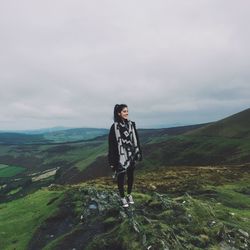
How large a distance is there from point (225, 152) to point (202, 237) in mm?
126119

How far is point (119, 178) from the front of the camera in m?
21.3

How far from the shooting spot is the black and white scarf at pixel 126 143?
20.8 metres

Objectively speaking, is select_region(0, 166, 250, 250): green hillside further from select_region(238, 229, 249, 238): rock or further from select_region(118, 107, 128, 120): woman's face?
select_region(118, 107, 128, 120): woman's face

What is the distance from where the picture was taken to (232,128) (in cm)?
17125

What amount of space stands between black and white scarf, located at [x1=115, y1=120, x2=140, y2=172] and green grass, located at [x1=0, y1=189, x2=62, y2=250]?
29.6 feet

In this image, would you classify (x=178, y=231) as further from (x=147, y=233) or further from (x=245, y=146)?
(x=245, y=146)

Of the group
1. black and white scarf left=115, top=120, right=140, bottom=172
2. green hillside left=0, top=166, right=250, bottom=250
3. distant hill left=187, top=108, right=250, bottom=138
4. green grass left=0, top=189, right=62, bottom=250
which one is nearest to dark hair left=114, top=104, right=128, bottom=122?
black and white scarf left=115, top=120, right=140, bottom=172

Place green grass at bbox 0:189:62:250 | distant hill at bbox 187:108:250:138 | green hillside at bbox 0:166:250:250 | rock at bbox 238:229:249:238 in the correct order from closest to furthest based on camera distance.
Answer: green hillside at bbox 0:166:250:250
rock at bbox 238:229:249:238
green grass at bbox 0:189:62:250
distant hill at bbox 187:108:250:138

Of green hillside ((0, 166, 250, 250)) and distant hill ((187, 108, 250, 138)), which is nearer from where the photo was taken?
green hillside ((0, 166, 250, 250))

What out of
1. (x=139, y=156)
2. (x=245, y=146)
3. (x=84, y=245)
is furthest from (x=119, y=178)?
(x=245, y=146)

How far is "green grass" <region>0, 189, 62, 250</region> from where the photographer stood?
2593 centimetres

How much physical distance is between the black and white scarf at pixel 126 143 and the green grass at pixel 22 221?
9.01 m

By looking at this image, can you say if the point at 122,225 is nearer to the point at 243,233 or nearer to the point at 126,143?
the point at 126,143

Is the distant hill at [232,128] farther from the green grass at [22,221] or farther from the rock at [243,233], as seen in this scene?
the rock at [243,233]
